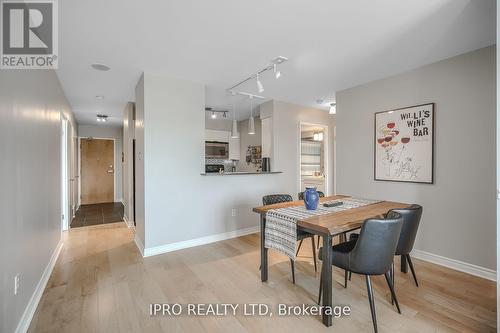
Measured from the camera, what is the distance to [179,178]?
344 cm

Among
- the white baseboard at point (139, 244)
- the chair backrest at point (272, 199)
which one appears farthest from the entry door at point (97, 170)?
the chair backrest at point (272, 199)

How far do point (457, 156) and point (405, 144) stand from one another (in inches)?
22.1

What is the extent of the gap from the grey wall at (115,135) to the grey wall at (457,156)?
291 inches

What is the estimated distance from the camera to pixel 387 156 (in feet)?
11.0

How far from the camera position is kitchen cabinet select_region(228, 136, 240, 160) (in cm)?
656

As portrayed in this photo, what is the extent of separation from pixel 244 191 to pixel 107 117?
14.4 ft

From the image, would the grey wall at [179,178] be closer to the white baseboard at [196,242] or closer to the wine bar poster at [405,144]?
the white baseboard at [196,242]

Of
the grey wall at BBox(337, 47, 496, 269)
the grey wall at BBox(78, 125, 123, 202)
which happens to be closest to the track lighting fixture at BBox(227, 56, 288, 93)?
the grey wall at BBox(337, 47, 496, 269)

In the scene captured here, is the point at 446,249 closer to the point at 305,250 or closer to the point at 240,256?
the point at 305,250

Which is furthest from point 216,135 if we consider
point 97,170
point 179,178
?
point 97,170

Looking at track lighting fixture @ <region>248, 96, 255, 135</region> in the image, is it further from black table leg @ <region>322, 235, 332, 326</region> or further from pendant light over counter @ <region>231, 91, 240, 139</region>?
black table leg @ <region>322, 235, 332, 326</region>

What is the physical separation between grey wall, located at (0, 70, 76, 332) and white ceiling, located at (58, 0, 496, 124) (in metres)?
0.67

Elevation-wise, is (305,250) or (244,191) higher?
(244,191)

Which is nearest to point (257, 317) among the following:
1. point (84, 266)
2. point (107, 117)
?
point (84, 266)
